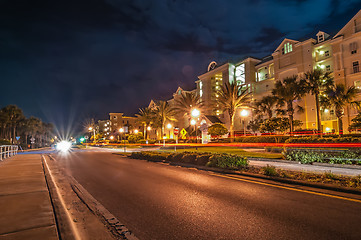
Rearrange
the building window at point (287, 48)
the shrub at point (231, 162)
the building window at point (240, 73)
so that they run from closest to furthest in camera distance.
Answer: the shrub at point (231, 162) < the building window at point (287, 48) < the building window at point (240, 73)

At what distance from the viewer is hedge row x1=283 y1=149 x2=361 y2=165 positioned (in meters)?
12.3

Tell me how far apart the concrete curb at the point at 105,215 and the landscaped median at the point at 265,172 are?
6292 millimetres

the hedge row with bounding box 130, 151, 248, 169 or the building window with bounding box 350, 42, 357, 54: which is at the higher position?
the building window with bounding box 350, 42, 357, 54

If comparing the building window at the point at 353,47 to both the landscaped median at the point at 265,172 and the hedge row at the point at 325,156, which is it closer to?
the hedge row at the point at 325,156

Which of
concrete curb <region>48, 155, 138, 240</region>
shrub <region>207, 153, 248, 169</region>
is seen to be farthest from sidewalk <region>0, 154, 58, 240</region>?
shrub <region>207, 153, 248, 169</region>

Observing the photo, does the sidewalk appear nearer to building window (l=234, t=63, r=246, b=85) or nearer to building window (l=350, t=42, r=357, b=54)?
building window (l=350, t=42, r=357, b=54)

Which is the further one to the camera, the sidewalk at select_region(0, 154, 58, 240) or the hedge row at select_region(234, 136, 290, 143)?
the hedge row at select_region(234, 136, 290, 143)

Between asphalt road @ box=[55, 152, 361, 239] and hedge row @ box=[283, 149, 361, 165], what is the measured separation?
25.5ft

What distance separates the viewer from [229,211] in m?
5.23

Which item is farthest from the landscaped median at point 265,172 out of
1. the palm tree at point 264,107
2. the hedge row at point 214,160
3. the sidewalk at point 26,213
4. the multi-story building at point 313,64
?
the palm tree at point 264,107

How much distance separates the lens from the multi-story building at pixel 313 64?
36.0 meters

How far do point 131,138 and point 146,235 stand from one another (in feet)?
201

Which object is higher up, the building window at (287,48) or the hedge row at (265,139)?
the building window at (287,48)

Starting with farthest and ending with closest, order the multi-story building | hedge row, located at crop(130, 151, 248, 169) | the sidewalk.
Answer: the multi-story building
hedge row, located at crop(130, 151, 248, 169)
the sidewalk
